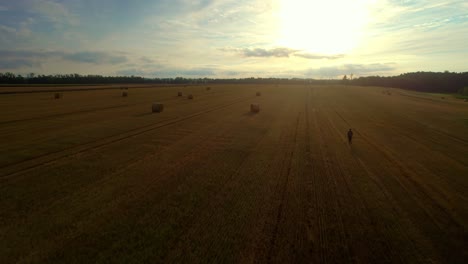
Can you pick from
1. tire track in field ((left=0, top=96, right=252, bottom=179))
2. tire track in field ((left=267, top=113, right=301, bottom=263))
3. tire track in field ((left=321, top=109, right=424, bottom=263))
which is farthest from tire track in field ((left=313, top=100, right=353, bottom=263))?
tire track in field ((left=0, top=96, right=252, bottom=179))

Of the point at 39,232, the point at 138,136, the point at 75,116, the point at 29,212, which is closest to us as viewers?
the point at 39,232

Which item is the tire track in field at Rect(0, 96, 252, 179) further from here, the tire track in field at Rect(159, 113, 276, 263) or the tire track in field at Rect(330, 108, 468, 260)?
the tire track in field at Rect(330, 108, 468, 260)

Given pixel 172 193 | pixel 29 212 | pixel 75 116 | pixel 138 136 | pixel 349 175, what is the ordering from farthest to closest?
pixel 75 116 < pixel 138 136 < pixel 349 175 < pixel 172 193 < pixel 29 212

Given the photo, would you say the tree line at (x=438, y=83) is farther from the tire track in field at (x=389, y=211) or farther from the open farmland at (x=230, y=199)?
the tire track in field at (x=389, y=211)

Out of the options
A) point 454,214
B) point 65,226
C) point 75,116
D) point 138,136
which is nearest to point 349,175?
point 454,214

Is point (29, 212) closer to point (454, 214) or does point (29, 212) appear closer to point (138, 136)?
point (138, 136)

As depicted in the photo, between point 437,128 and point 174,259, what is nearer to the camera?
point 174,259

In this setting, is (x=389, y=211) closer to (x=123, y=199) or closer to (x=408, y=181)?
(x=408, y=181)

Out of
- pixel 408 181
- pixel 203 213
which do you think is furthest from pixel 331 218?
pixel 408 181
